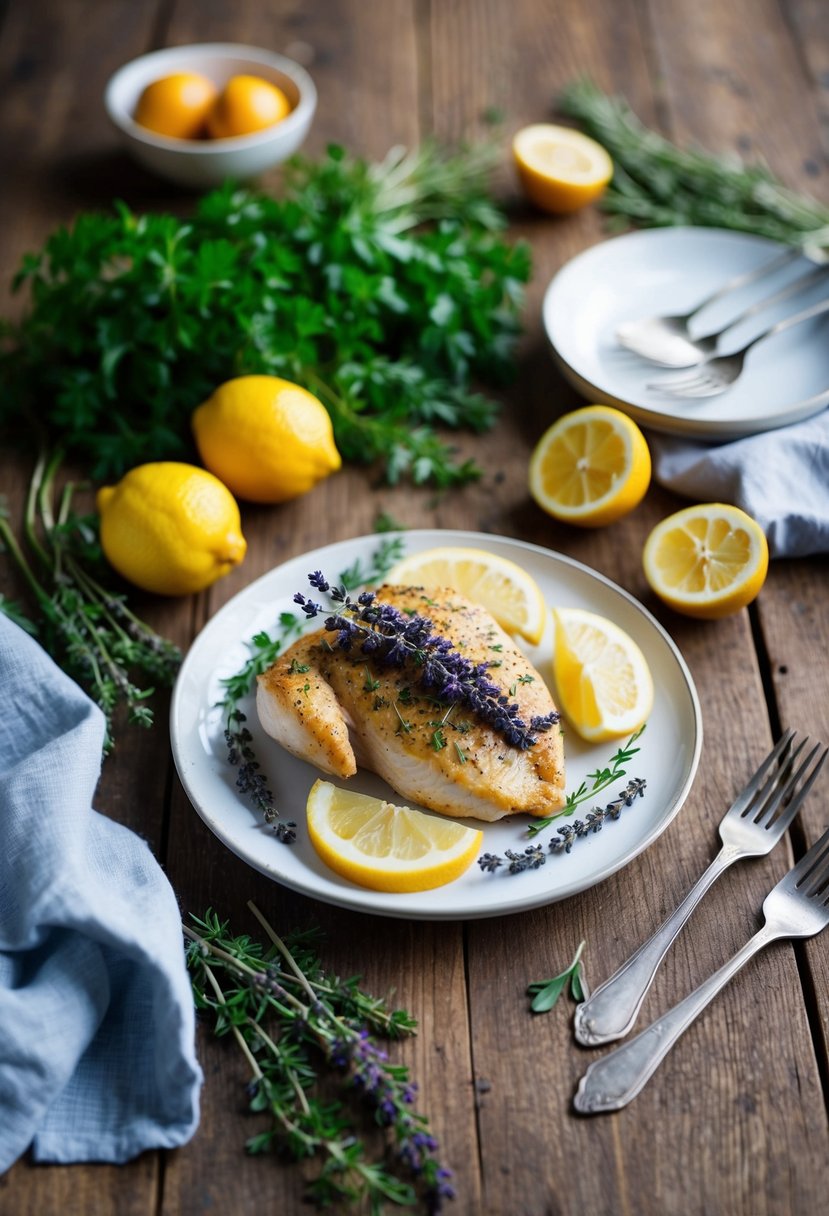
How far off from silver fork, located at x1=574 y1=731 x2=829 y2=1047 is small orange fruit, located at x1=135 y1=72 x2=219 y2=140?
2417mm

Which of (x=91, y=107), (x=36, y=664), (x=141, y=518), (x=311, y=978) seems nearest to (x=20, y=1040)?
(x=311, y=978)

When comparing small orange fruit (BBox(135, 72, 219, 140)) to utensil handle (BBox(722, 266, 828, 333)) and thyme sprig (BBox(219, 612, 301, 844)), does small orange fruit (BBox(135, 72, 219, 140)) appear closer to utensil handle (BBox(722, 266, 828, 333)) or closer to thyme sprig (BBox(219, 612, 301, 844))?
utensil handle (BBox(722, 266, 828, 333))

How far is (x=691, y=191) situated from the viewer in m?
3.35

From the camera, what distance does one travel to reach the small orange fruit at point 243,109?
3139mm

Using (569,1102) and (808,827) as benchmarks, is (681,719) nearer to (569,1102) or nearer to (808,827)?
(808,827)

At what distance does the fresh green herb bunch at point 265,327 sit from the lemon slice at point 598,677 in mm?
662

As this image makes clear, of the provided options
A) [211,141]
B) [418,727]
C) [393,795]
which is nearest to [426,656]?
[418,727]

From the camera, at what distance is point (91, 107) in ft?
12.0

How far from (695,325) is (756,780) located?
4.50 ft

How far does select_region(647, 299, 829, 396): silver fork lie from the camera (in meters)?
2.68

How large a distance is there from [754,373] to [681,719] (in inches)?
45.1

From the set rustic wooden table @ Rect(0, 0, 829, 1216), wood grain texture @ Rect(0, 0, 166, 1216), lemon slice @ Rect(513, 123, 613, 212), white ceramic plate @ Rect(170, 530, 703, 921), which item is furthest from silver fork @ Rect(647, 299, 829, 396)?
wood grain texture @ Rect(0, 0, 166, 1216)

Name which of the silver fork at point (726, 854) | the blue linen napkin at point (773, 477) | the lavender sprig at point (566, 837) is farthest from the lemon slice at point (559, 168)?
the lavender sprig at point (566, 837)

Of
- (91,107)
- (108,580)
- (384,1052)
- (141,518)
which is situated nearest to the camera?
(384,1052)
